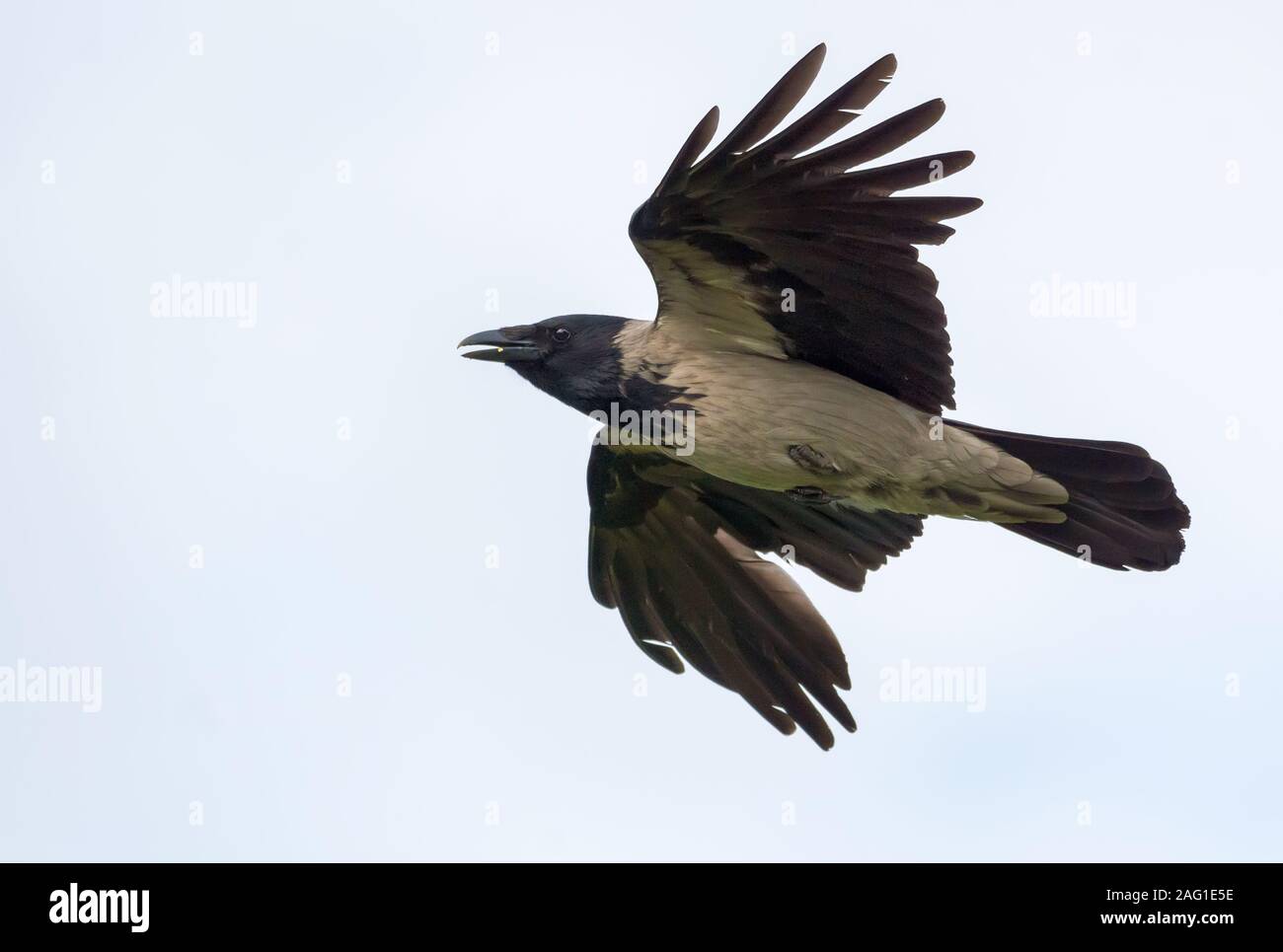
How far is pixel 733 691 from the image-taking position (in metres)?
11.6

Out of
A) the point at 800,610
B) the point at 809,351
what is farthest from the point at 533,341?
the point at 800,610

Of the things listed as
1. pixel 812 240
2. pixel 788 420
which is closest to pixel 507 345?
pixel 788 420

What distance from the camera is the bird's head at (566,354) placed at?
10.5m

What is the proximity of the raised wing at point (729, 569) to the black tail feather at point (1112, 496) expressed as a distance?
1190 millimetres

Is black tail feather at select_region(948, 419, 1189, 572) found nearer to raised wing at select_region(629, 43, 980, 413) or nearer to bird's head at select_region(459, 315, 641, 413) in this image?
raised wing at select_region(629, 43, 980, 413)

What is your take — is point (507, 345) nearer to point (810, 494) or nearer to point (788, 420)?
point (788, 420)

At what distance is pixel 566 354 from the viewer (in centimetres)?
1071

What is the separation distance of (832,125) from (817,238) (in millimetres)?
743

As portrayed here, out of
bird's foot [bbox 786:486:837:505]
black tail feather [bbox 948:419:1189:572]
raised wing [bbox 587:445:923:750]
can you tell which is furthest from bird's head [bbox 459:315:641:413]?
black tail feather [bbox 948:419:1189:572]

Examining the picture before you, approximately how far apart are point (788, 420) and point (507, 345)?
1825 millimetres

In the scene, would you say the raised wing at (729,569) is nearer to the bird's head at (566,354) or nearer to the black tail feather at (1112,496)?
the bird's head at (566,354)

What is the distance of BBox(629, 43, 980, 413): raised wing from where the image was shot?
917 cm

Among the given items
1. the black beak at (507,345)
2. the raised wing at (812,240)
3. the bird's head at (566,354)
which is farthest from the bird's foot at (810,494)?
the black beak at (507,345)

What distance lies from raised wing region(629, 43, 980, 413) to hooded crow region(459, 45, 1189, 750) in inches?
0.5
